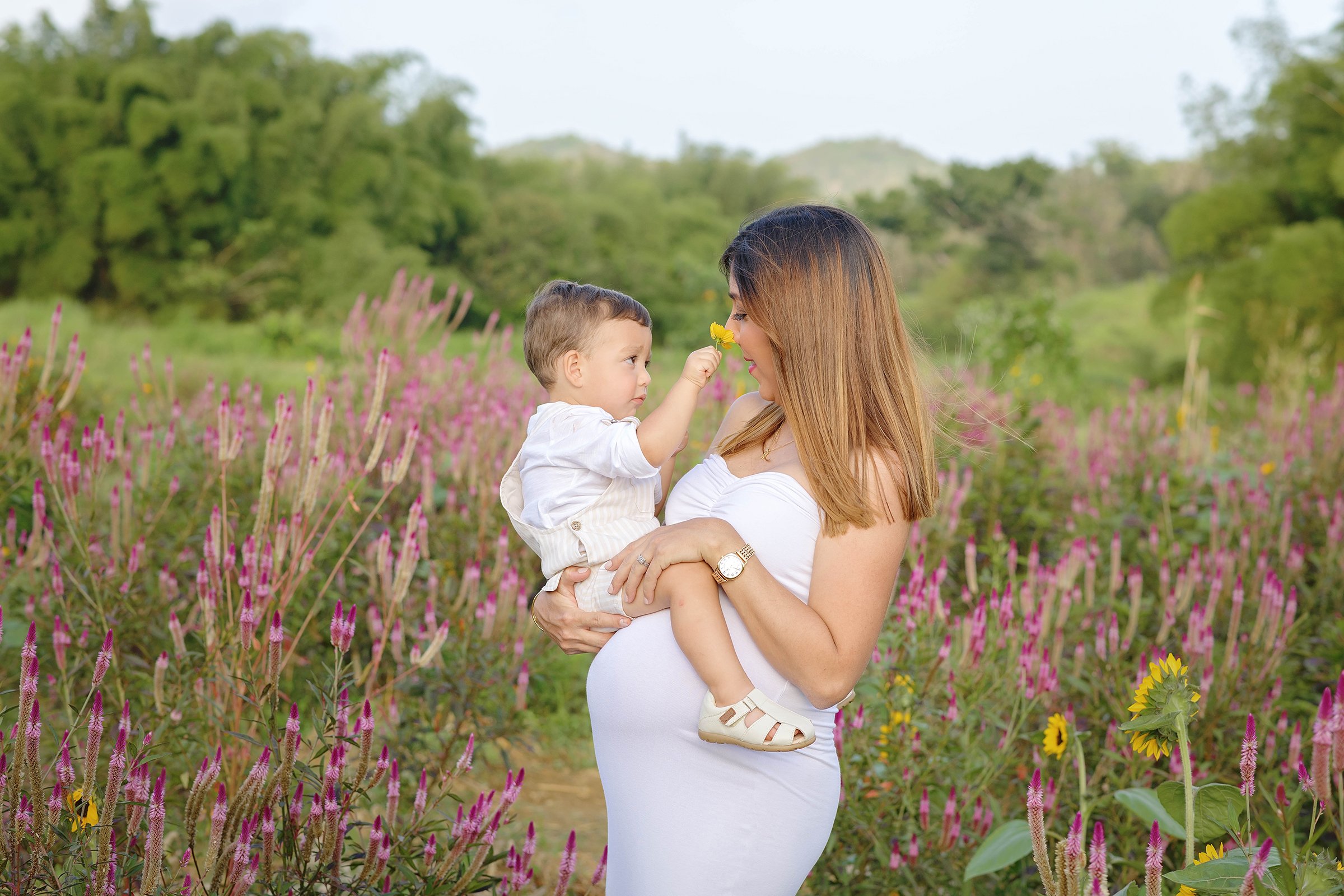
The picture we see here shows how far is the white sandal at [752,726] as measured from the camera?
155 cm

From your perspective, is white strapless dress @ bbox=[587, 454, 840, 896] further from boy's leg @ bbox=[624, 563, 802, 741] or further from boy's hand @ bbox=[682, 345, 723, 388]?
boy's hand @ bbox=[682, 345, 723, 388]

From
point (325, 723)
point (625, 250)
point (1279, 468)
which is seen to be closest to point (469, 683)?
point (325, 723)

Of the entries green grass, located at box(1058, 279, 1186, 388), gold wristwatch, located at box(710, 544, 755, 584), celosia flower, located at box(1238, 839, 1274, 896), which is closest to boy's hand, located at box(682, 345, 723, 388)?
gold wristwatch, located at box(710, 544, 755, 584)

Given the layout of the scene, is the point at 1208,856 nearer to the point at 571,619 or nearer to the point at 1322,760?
the point at 1322,760

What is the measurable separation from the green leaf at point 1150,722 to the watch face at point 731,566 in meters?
0.57

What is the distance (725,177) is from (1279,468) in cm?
2793

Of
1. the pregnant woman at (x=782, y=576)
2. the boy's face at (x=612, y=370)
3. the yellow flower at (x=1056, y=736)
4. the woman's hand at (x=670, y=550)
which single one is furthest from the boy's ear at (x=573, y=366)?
the yellow flower at (x=1056, y=736)

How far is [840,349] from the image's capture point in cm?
177

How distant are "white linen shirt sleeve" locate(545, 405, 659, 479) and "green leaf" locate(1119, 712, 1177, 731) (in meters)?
0.88

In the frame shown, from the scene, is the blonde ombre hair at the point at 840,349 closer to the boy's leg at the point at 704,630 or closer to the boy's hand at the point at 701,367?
the boy's hand at the point at 701,367

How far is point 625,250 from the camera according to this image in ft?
76.8

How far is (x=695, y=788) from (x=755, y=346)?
2.45 feet

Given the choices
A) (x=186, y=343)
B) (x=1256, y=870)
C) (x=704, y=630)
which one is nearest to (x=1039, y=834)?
(x=1256, y=870)

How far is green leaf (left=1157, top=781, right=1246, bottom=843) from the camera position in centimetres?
150
